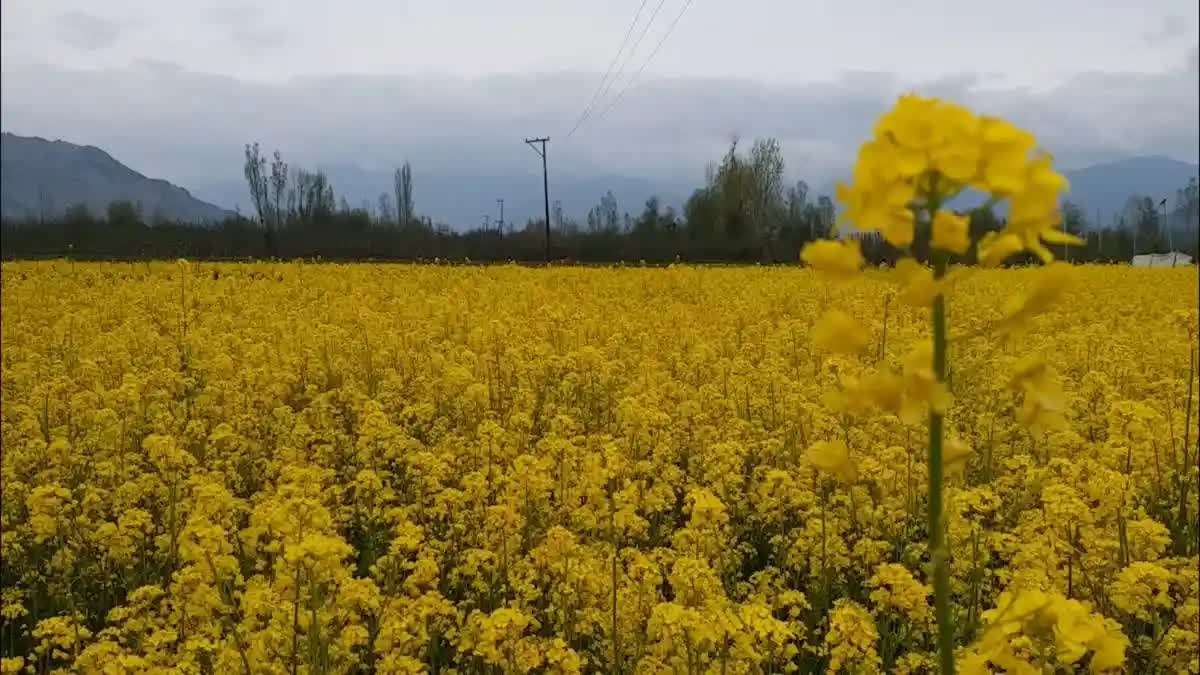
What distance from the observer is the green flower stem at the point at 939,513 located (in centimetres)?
129

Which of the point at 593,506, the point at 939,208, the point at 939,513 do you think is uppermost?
the point at 939,208

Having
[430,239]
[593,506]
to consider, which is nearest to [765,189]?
[430,239]

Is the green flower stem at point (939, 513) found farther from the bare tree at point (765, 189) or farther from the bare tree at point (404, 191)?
the bare tree at point (404, 191)

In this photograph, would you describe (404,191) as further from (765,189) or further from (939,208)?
(939,208)

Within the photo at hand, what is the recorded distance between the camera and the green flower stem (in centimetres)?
129

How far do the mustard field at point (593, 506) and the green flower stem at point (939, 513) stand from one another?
29mm

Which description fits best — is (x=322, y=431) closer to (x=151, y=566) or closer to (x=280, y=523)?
(x=151, y=566)

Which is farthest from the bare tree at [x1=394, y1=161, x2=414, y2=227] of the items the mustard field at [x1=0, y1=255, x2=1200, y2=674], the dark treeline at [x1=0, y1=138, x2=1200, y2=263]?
the mustard field at [x1=0, y1=255, x2=1200, y2=674]

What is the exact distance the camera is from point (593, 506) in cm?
389

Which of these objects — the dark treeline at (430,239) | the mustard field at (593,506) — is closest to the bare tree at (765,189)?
the dark treeline at (430,239)

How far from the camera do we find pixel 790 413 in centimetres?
542

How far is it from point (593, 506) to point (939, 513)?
2.64 m

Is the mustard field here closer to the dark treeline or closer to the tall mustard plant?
the tall mustard plant

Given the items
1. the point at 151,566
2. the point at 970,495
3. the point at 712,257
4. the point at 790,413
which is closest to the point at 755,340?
the point at 790,413
